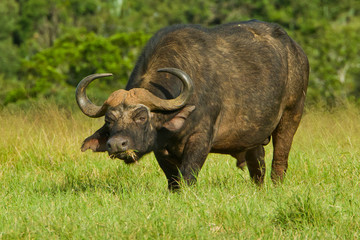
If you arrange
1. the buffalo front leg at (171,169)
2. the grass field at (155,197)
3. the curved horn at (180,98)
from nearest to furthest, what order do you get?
the grass field at (155,197) → the curved horn at (180,98) → the buffalo front leg at (171,169)

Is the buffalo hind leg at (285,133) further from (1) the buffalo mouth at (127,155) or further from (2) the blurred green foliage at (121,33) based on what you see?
(2) the blurred green foliage at (121,33)

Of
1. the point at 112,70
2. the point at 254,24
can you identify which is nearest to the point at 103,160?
the point at 254,24

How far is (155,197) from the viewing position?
562cm

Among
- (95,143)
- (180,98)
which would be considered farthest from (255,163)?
(95,143)

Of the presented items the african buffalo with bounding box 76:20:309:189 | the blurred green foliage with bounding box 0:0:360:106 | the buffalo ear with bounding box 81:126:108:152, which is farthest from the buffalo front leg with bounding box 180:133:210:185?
the blurred green foliage with bounding box 0:0:360:106

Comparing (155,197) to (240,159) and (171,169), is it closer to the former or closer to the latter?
(171,169)

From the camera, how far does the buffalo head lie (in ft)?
18.8

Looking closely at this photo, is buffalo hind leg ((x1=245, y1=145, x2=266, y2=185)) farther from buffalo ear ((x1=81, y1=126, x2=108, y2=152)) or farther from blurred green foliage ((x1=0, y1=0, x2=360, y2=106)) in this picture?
blurred green foliage ((x1=0, y1=0, x2=360, y2=106))

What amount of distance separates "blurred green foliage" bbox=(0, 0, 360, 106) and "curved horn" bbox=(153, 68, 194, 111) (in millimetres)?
23636

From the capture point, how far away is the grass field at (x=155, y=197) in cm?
457

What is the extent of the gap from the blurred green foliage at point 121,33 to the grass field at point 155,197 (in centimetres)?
2120

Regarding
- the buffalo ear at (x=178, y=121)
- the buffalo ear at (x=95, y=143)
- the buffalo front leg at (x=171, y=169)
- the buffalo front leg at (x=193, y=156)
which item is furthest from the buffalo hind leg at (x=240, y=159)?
the buffalo ear at (x=95, y=143)

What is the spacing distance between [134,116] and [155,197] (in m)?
0.79

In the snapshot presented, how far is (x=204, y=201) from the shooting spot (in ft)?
17.5
